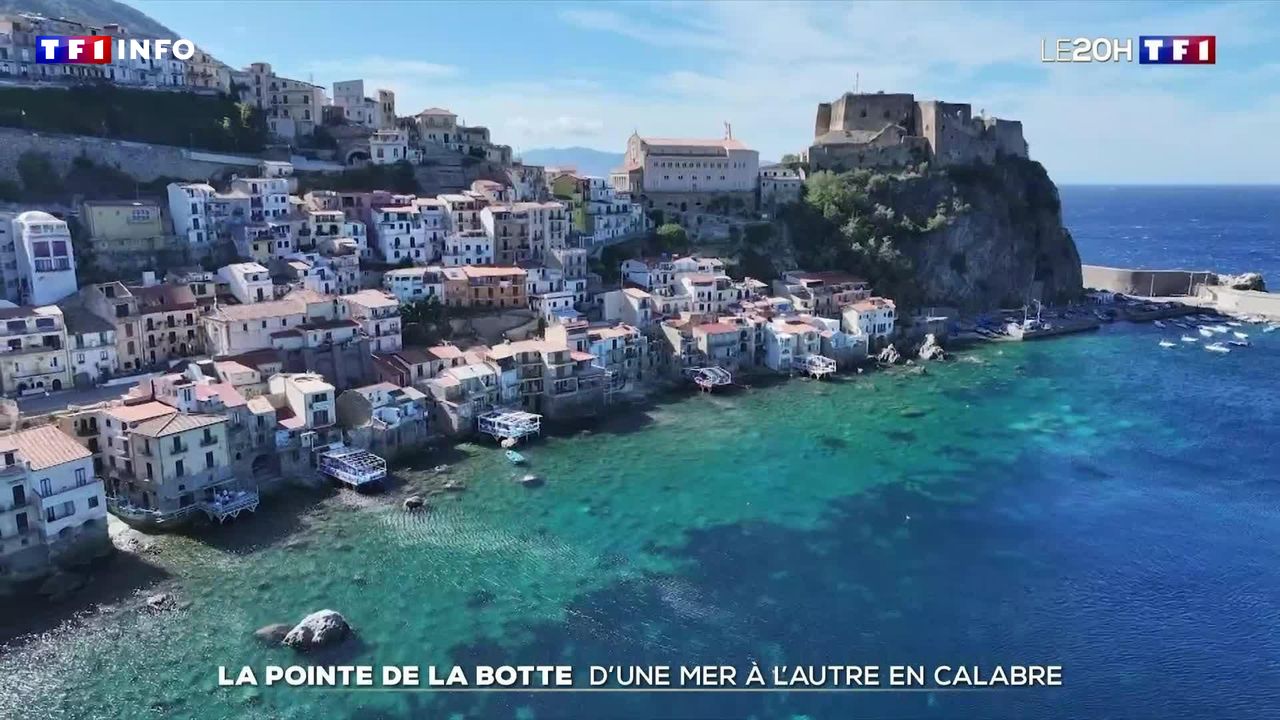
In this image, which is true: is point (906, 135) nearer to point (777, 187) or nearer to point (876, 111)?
point (876, 111)

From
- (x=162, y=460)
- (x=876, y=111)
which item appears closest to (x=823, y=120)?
(x=876, y=111)

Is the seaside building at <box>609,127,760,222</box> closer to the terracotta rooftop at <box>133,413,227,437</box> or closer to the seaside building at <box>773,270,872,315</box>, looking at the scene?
the seaside building at <box>773,270,872,315</box>

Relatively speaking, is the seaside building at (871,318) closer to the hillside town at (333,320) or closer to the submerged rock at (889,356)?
the hillside town at (333,320)

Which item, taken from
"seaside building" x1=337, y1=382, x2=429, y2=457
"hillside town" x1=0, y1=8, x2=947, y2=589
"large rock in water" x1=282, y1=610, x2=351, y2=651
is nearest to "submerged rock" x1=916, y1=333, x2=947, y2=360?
"hillside town" x1=0, y1=8, x2=947, y2=589

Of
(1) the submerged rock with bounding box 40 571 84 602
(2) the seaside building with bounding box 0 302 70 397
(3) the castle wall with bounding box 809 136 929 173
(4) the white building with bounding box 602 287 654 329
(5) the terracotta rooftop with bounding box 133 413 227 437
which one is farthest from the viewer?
(3) the castle wall with bounding box 809 136 929 173

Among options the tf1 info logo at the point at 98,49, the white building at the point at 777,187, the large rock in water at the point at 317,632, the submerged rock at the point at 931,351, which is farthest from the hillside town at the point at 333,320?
the large rock in water at the point at 317,632

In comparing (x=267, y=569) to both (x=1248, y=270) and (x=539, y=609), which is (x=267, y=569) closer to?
(x=539, y=609)
